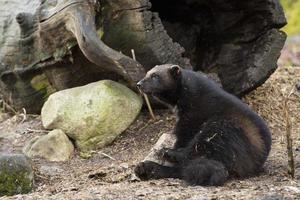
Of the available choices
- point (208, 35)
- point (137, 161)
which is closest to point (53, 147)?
point (137, 161)

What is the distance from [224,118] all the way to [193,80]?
0.49 m

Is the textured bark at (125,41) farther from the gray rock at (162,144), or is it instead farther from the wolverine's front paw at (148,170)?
the wolverine's front paw at (148,170)

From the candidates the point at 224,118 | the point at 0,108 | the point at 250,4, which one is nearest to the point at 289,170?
the point at 224,118

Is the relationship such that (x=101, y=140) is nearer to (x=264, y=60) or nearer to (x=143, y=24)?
(x=143, y=24)

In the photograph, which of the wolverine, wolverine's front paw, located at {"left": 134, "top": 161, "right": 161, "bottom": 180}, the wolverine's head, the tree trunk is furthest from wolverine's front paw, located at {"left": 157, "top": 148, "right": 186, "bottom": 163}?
the tree trunk

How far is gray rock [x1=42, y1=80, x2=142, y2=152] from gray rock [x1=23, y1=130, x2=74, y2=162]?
108 millimetres

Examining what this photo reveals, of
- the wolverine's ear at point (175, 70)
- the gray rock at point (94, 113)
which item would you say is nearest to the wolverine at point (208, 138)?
the wolverine's ear at point (175, 70)

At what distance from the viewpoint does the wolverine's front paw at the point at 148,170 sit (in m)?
5.17

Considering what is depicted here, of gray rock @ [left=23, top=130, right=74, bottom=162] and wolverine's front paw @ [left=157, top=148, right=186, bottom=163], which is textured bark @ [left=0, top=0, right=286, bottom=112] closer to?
gray rock @ [left=23, top=130, right=74, bottom=162]

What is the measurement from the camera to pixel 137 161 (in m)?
5.94

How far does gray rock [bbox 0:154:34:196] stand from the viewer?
17.5 feet

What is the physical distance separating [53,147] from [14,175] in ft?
3.37

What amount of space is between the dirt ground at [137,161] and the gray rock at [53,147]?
89 millimetres

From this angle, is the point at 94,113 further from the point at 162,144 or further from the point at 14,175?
the point at 14,175
